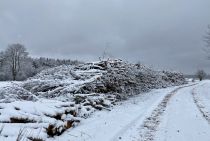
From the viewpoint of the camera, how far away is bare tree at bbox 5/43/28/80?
72875 millimetres

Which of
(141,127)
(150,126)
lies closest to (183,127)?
(150,126)

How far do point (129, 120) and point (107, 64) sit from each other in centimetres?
839

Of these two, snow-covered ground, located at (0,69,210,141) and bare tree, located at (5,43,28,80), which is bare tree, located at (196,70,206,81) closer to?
bare tree, located at (5,43,28,80)

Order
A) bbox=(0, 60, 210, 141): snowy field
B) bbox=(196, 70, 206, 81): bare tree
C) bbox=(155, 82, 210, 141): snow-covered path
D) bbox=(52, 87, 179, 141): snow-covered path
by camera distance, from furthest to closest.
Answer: bbox=(196, 70, 206, 81): bare tree
bbox=(155, 82, 210, 141): snow-covered path
bbox=(52, 87, 179, 141): snow-covered path
bbox=(0, 60, 210, 141): snowy field

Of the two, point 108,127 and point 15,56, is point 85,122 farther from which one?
point 15,56

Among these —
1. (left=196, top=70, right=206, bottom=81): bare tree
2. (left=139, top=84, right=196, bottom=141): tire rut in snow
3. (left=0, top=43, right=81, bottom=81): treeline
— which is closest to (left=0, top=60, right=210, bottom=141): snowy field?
(left=139, top=84, right=196, bottom=141): tire rut in snow

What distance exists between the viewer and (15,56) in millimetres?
74125

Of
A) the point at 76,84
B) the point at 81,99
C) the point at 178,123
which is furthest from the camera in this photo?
the point at 76,84

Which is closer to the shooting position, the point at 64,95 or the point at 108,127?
the point at 108,127

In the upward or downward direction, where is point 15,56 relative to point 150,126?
upward

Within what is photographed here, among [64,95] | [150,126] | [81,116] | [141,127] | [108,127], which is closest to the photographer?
[108,127]

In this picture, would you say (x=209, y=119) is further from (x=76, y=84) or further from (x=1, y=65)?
(x=1, y=65)

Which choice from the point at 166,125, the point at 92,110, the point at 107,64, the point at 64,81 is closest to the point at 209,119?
the point at 166,125

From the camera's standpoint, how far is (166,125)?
423 inches
